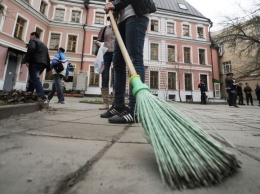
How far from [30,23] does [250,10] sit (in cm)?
1679

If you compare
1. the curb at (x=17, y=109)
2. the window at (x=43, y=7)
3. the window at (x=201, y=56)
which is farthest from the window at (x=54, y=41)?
the window at (x=201, y=56)

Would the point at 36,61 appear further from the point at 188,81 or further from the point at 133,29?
the point at 188,81

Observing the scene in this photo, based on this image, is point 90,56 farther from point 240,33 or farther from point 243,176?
point 243,176

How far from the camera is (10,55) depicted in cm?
1196

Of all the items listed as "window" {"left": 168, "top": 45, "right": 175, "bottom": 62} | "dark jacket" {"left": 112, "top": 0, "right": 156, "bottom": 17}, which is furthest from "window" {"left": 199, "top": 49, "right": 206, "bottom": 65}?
"dark jacket" {"left": 112, "top": 0, "right": 156, "bottom": 17}

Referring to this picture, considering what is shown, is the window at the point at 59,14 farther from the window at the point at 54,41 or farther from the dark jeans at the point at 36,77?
the dark jeans at the point at 36,77

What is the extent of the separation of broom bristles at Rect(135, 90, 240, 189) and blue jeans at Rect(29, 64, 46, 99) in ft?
10.3

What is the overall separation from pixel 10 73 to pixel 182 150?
48.3ft

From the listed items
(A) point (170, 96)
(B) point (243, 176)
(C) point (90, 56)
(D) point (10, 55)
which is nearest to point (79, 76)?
(C) point (90, 56)

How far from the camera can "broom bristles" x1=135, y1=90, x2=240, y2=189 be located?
0.48 m

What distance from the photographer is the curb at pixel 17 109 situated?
166 cm

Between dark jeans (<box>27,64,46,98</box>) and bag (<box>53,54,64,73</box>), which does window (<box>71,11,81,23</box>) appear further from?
dark jeans (<box>27,64,46,98</box>)

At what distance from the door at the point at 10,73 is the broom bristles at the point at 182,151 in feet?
46.1

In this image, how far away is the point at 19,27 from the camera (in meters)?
12.6
